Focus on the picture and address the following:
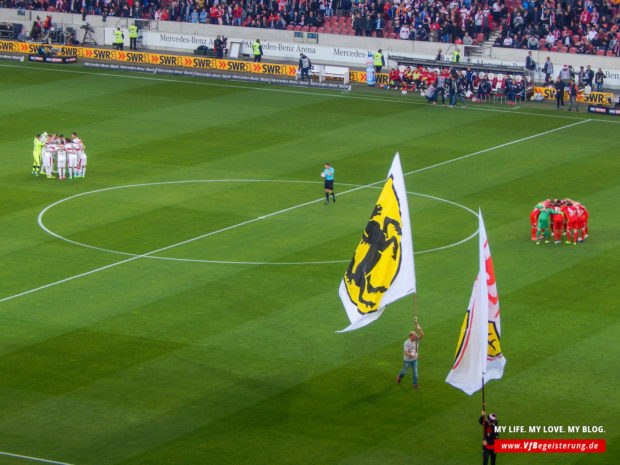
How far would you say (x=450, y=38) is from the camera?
3482 inches

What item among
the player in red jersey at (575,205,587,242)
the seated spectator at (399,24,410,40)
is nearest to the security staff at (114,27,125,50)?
the seated spectator at (399,24,410,40)

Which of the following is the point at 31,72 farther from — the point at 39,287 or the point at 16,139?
the point at 39,287

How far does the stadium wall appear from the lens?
83750 mm

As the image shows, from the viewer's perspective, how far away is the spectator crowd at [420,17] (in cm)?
8525

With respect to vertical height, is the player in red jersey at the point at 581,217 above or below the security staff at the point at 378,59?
below

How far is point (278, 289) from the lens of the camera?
40.3 metres

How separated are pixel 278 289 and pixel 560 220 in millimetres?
11451

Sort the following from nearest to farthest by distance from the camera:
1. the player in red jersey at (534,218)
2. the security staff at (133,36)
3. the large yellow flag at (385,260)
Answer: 1. the large yellow flag at (385,260)
2. the player in red jersey at (534,218)
3. the security staff at (133,36)

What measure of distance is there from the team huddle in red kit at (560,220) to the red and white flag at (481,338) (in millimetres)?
17691

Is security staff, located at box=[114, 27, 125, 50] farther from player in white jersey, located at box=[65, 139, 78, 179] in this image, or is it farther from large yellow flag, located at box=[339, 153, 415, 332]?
large yellow flag, located at box=[339, 153, 415, 332]

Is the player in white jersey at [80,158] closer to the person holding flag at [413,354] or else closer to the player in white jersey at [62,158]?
the player in white jersey at [62,158]

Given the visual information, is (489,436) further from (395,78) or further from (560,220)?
(395,78)

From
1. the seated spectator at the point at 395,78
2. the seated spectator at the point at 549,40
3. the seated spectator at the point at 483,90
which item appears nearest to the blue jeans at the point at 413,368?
the seated spectator at the point at 483,90
